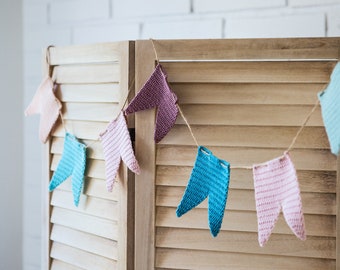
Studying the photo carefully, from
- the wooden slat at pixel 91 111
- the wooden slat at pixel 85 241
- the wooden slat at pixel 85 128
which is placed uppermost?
the wooden slat at pixel 91 111

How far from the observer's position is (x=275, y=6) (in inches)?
54.4

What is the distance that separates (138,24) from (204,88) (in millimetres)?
643

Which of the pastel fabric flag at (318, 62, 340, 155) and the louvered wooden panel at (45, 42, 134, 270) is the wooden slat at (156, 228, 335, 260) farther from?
the pastel fabric flag at (318, 62, 340, 155)

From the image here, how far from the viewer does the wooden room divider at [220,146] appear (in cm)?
94

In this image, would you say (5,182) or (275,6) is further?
(5,182)

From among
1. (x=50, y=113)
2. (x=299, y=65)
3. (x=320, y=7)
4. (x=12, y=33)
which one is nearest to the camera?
(x=299, y=65)

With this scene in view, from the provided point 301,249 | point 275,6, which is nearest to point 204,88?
point 301,249

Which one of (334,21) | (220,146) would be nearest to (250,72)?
(220,146)

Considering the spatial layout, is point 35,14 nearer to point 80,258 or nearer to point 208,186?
point 80,258

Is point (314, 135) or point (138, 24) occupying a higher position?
point (138, 24)

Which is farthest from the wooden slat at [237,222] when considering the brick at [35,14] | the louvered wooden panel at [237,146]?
the brick at [35,14]

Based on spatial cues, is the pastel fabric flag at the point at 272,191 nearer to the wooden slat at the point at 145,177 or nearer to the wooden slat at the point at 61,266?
the wooden slat at the point at 145,177

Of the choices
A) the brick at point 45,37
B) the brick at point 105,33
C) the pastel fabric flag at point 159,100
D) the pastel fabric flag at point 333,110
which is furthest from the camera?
the brick at point 45,37

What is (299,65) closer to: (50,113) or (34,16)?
(50,113)
